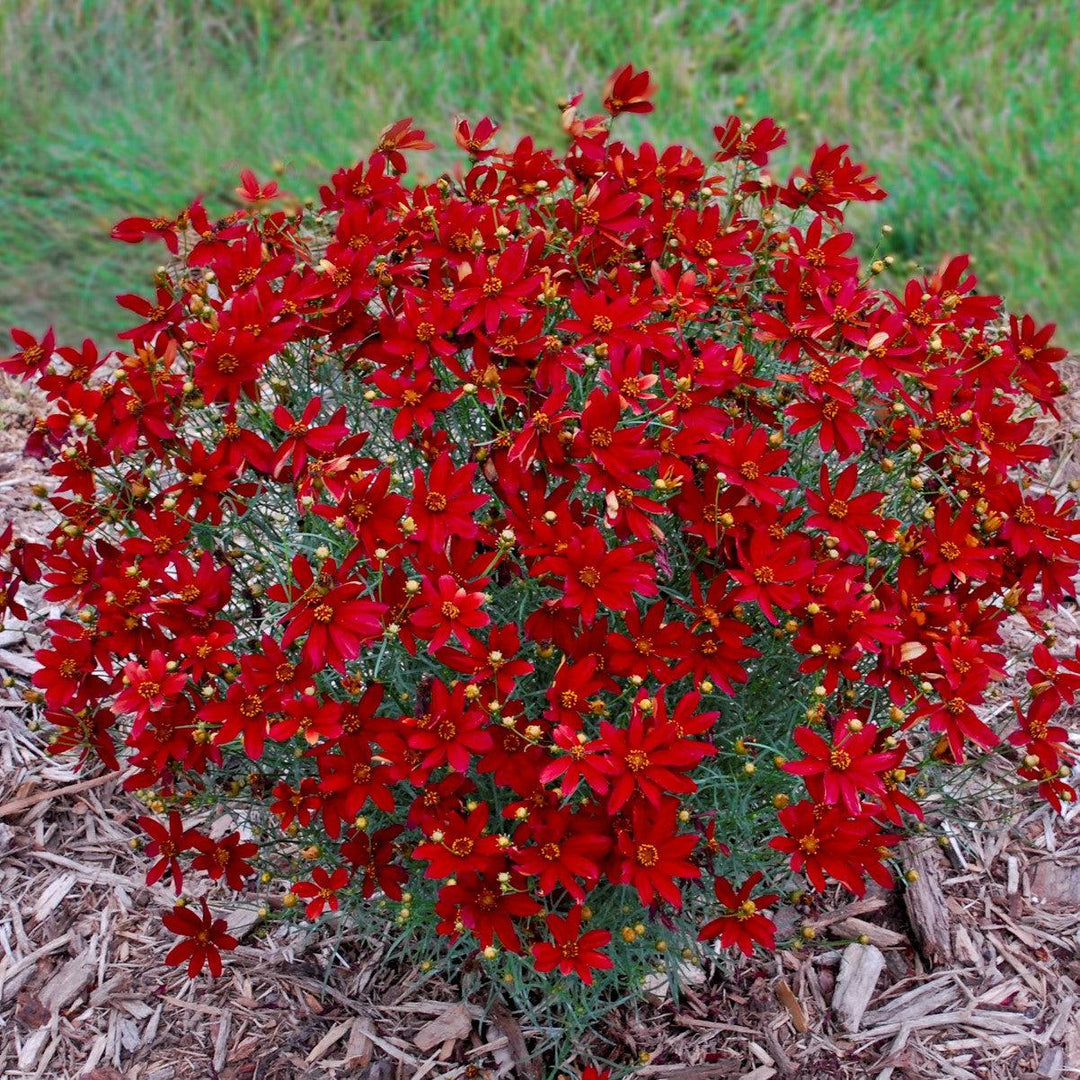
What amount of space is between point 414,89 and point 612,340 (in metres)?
5.16

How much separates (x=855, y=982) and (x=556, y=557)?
64.3 inches

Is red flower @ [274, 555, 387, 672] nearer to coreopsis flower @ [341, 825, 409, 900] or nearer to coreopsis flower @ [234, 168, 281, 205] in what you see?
coreopsis flower @ [341, 825, 409, 900]

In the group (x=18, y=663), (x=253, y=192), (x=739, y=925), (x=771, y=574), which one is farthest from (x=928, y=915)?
(x=18, y=663)

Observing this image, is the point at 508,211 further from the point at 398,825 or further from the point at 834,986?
the point at 834,986

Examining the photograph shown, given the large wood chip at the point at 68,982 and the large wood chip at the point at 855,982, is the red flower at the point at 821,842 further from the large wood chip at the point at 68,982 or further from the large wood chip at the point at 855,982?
the large wood chip at the point at 68,982

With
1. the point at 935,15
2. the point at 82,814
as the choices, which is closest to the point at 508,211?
the point at 82,814

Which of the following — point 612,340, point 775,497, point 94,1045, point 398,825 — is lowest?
point 94,1045

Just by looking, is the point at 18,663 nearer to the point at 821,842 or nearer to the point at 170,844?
the point at 170,844

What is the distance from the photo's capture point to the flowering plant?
6.88ft

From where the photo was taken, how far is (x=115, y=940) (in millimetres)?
3115

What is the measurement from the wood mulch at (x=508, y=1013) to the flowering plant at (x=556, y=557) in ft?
1.11

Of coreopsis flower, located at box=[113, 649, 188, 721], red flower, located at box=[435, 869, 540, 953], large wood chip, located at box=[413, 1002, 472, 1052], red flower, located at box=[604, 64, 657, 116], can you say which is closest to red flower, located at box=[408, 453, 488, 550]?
coreopsis flower, located at box=[113, 649, 188, 721]

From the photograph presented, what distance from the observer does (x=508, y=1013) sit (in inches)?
114

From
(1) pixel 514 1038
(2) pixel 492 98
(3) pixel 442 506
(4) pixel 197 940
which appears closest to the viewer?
(3) pixel 442 506
